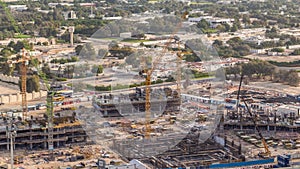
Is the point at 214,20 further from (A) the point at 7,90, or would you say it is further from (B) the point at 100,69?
(A) the point at 7,90

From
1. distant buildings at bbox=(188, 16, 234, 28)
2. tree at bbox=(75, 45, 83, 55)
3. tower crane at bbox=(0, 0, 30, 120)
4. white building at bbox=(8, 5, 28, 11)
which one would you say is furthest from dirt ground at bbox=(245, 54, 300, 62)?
white building at bbox=(8, 5, 28, 11)

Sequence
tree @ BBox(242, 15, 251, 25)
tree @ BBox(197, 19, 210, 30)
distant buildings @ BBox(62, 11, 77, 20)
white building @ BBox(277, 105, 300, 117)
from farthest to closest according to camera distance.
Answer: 1. distant buildings @ BBox(62, 11, 77, 20)
2. tree @ BBox(242, 15, 251, 25)
3. tree @ BBox(197, 19, 210, 30)
4. white building @ BBox(277, 105, 300, 117)

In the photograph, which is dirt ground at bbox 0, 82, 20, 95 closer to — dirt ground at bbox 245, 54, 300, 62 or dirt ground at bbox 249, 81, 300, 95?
dirt ground at bbox 249, 81, 300, 95

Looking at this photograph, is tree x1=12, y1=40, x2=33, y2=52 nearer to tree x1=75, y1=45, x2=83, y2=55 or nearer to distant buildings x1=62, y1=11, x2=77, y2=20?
tree x1=75, y1=45, x2=83, y2=55

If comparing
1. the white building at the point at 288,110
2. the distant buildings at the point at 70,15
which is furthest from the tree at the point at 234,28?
the white building at the point at 288,110

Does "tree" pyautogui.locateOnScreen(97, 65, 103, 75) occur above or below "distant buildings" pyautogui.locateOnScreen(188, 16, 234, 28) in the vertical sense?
below

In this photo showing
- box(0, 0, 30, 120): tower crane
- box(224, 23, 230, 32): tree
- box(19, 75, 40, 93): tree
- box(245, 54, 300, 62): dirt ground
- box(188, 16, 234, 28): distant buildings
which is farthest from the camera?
box(188, 16, 234, 28): distant buildings

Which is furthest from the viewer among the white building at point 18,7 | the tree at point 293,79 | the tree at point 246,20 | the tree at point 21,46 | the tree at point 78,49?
the white building at point 18,7

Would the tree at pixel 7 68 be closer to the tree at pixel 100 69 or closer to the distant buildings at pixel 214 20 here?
the tree at pixel 100 69

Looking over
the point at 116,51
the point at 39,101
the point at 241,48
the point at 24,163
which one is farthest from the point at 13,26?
the point at 24,163

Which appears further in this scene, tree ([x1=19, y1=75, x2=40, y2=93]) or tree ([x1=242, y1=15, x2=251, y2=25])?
tree ([x1=242, y1=15, x2=251, y2=25])

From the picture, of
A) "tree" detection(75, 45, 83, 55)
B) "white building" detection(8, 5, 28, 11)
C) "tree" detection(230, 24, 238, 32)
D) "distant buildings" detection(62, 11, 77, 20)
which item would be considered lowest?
"tree" detection(75, 45, 83, 55)
